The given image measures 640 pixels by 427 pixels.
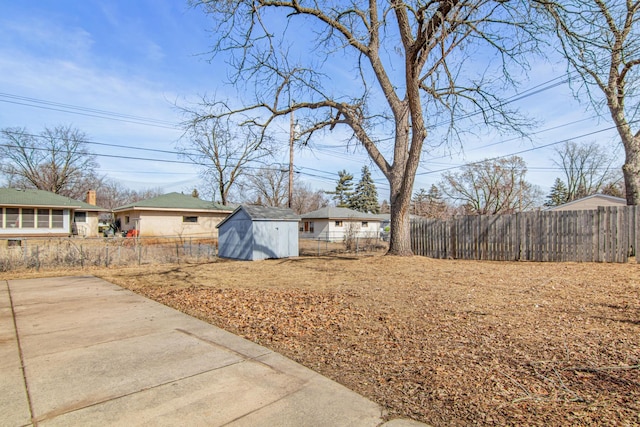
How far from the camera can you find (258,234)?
51.3ft

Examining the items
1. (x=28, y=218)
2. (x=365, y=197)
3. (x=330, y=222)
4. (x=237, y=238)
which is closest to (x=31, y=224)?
(x=28, y=218)

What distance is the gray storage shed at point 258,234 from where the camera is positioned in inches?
611

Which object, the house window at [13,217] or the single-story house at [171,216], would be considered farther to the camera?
the single-story house at [171,216]

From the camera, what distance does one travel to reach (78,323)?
5145 millimetres

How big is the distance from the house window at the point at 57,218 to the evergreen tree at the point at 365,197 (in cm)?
3861

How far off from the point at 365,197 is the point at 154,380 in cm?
5319

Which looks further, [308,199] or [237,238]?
[308,199]

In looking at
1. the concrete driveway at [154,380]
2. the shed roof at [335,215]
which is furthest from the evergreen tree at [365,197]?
the concrete driveway at [154,380]

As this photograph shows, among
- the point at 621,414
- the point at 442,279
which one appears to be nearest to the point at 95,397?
the point at 621,414

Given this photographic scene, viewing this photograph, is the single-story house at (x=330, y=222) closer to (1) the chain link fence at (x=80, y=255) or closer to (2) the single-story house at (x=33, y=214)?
(1) the chain link fence at (x=80, y=255)

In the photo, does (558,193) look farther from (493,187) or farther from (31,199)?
(31,199)

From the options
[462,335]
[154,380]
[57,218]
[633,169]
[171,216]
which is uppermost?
[633,169]

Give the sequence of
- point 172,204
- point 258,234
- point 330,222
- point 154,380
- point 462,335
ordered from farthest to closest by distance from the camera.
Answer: point 330,222
point 172,204
point 258,234
point 462,335
point 154,380

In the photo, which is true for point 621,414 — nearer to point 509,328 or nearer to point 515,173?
point 509,328
